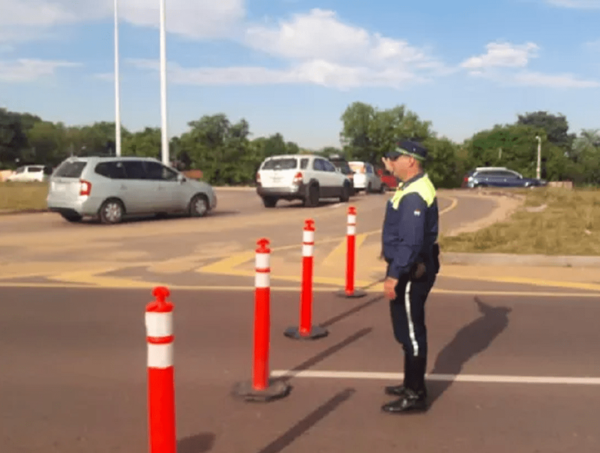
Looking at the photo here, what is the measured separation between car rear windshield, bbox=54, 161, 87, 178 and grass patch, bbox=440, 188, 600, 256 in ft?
30.0

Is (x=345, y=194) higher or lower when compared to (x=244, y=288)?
higher

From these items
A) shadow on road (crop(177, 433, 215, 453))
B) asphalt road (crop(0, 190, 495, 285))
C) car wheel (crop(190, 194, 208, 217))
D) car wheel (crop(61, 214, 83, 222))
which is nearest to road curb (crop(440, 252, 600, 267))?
asphalt road (crop(0, 190, 495, 285))

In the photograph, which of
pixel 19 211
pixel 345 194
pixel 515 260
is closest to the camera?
pixel 515 260

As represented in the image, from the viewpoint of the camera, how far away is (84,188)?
16203 mm

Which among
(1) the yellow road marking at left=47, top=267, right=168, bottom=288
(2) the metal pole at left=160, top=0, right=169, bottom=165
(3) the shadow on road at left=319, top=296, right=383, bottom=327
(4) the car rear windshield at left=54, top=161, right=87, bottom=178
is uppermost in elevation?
(2) the metal pole at left=160, top=0, right=169, bottom=165

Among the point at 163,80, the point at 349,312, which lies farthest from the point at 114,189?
the point at 163,80

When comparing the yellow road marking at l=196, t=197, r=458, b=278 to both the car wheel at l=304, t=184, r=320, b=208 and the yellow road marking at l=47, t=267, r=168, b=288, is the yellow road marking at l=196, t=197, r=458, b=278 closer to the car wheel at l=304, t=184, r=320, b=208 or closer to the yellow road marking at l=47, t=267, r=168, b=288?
the yellow road marking at l=47, t=267, r=168, b=288

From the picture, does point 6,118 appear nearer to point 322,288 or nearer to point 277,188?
point 277,188

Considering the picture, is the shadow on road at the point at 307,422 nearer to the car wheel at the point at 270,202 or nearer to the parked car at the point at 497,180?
the car wheel at the point at 270,202

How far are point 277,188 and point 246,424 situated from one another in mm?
18462

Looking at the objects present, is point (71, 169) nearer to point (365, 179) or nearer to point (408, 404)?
point (408, 404)

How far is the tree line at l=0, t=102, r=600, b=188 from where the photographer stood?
289 ft

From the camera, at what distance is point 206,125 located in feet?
309

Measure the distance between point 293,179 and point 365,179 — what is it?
10.6m
